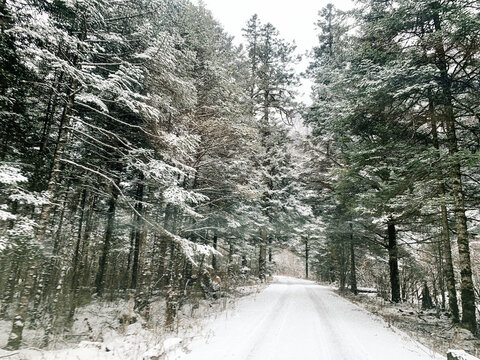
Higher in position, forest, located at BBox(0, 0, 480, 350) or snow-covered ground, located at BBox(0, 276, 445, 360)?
forest, located at BBox(0, 0, 480, 350)

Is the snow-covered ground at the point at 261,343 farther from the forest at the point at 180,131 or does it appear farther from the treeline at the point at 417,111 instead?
the treeline at the point at 417,111

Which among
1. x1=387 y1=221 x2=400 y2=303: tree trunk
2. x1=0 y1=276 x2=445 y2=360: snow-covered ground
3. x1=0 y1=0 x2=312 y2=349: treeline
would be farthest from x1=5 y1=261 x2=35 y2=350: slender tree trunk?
x1=387 y1=221 x2=400 y2=303: tree trunk

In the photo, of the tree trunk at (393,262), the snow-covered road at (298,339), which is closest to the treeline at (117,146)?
the snow-covered road at (298,339)

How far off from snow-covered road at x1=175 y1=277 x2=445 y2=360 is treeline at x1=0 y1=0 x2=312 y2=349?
2.40 metres

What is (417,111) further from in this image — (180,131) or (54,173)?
(54,173)

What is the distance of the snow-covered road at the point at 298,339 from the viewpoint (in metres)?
4.98

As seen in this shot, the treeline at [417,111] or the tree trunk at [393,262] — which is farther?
the tree trunk at [393,262]

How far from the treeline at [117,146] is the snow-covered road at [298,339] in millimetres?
2400

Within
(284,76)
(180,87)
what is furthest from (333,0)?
(180,87)

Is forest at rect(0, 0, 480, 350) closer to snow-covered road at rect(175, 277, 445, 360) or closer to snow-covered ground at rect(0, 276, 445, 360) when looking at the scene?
snow-covered ground at rect(0, 276, 445, 360)

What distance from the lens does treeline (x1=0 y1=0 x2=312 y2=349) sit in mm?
7230

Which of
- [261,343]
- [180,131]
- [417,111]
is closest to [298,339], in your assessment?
[261,343]

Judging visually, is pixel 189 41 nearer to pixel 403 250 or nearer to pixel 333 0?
pixel 333 0

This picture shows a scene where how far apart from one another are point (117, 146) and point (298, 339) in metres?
9.95
